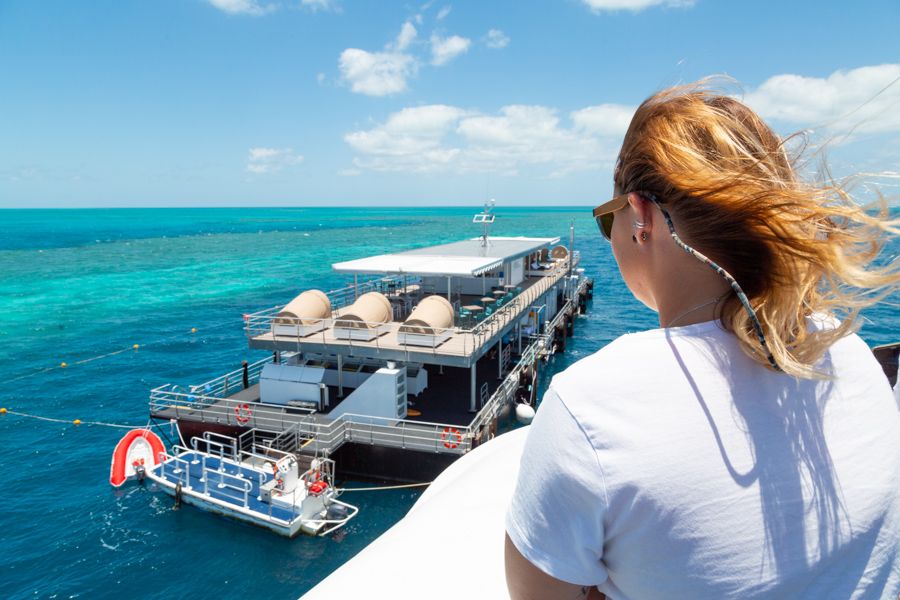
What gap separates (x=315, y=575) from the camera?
13633 millimetres

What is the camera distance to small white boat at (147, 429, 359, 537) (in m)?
15.2

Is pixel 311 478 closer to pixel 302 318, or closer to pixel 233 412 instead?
pixel 233 412

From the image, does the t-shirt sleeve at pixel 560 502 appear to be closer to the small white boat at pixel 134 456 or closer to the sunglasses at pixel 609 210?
the sunglasses at pixel 609 210

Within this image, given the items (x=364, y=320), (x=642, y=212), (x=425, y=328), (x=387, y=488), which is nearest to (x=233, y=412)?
(x=364, y=320)

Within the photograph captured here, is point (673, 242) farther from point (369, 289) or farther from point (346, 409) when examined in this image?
point (369, 289)

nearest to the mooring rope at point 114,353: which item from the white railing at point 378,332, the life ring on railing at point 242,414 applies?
the white railing at point 378,332

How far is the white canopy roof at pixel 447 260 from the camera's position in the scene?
21.8m

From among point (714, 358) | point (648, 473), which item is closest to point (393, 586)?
point (648, 473)

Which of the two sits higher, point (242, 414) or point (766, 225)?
point (766, 225)

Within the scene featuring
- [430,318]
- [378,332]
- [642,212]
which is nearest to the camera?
[642,212]

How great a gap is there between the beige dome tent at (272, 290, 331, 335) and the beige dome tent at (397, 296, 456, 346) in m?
3.42

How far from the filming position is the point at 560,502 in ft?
3.41

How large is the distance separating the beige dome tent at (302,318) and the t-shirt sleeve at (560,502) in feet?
61.4

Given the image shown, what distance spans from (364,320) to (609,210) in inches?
702
